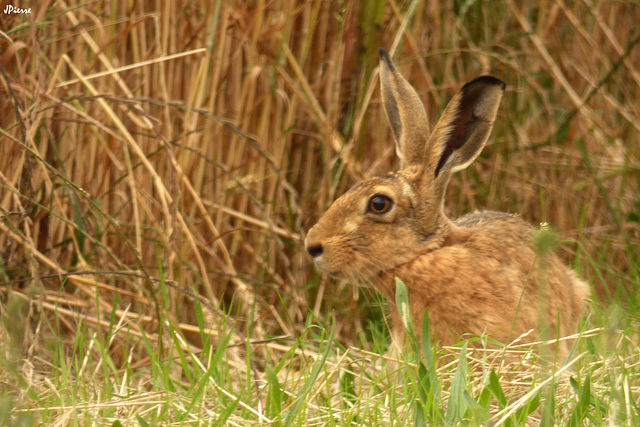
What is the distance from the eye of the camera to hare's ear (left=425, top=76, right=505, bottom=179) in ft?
9.47

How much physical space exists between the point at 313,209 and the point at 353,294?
1.66 ft

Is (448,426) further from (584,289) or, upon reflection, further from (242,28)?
(242,28)

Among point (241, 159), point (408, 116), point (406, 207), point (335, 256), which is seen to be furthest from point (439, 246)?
point (241, 159)

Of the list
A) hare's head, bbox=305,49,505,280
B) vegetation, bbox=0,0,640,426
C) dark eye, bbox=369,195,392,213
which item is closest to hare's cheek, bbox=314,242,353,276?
hare's head, bbox=305,49,505,280

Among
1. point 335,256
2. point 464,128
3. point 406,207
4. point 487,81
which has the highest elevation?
point 487,81

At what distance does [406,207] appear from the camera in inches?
117

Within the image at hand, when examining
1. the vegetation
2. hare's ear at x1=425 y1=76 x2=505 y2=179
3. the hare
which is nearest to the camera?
the hare

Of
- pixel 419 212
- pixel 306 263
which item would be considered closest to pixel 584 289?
pixel 419 212

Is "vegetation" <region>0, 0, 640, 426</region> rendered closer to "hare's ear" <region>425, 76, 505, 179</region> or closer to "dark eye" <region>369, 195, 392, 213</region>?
"dark eye" <region>369, 195, 392, 213</region>

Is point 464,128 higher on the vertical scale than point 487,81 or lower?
lower

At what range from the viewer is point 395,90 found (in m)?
3.11

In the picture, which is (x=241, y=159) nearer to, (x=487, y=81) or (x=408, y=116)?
(x=408, y=116)

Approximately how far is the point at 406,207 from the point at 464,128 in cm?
35

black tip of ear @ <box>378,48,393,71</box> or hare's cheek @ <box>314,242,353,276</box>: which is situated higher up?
black tip of ear @ <box>378,48,393,71</box>
